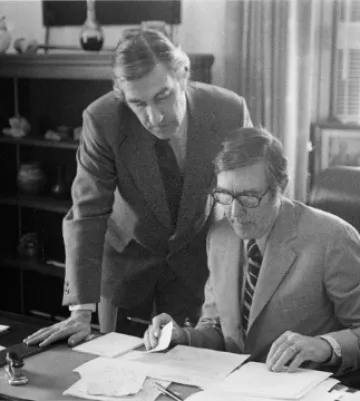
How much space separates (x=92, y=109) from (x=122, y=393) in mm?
1082

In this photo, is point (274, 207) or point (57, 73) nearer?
point (274, 207)

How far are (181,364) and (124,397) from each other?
24cm

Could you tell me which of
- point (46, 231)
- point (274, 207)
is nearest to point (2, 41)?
point (46, 231)

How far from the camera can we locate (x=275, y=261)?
2.04 m

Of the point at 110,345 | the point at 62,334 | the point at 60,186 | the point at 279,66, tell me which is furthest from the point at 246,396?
the point at 60,186

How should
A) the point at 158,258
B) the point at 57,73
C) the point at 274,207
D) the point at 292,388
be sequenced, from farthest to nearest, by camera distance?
the point at 57,73, the point at 158,258, the point at 274,207, the point at 292,388

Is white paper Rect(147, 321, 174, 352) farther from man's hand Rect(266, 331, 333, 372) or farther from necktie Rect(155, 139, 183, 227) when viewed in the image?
necktie Rect(155, 139, 183, 227)

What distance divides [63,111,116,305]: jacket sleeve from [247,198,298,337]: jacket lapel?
572 millimetres

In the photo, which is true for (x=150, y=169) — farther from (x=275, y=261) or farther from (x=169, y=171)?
(x=275, y=261)

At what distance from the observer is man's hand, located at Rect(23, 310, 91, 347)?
2018 millimetres

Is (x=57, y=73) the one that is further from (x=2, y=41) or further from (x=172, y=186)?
(x=172, y=186)

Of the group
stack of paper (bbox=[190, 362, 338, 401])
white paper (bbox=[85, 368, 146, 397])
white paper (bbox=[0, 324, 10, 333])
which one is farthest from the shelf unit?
stack of paper (bbox=[190, 362, 338, 401])

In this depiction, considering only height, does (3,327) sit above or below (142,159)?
below

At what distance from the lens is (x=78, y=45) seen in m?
4.38
